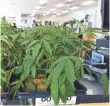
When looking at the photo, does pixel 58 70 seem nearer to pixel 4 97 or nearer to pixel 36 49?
pixel 36 49

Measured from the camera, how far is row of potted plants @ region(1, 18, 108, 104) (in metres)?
0.53

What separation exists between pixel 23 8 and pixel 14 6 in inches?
28.4

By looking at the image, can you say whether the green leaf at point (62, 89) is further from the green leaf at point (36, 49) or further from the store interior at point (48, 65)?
the green leaf at point (36, 49)

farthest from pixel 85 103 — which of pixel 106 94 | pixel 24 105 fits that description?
pixel 24 105

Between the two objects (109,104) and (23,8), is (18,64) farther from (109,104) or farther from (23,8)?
(23,8)

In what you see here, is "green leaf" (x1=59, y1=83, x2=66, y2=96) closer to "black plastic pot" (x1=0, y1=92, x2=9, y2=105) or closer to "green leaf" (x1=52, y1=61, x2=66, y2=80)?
"green leaf" (x1=52, y1=61, x2=66, y2=80)

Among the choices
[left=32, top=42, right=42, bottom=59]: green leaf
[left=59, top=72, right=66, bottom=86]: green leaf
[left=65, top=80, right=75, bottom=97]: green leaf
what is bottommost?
[left=65, top=80, right=75, bottom=97]: green leaf

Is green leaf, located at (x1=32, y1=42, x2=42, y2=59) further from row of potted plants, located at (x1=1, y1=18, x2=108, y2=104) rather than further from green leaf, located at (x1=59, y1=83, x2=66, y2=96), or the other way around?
green leaf, located at (x1=59, y1=83, x2=66, y2=96)

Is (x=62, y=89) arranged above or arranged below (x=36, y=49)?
below

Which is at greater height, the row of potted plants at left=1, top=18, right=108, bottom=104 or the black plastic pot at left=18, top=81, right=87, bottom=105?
the row of potted plants at left=1, top=18, right=108, bottom=104

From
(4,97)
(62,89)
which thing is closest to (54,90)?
(62,89)

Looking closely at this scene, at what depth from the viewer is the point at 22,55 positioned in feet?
2.02

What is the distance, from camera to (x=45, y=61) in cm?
59

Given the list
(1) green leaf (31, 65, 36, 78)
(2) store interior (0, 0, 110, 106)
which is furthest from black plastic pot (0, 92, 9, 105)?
(1) green leaf (31, 65, 36, 78)
